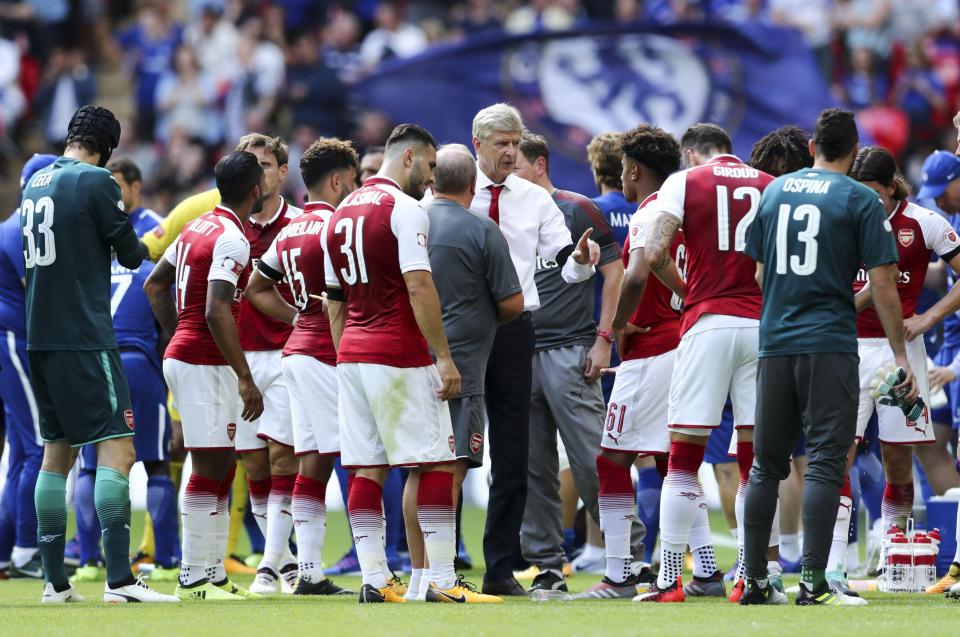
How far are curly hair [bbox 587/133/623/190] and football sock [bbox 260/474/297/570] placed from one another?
2.87 metres

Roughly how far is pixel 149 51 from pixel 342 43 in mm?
2946

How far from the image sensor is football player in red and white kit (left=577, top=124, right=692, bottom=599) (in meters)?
9.12

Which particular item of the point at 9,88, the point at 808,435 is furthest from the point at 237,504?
the point at 9,88

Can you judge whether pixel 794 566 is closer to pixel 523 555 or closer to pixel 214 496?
pixel 523 555

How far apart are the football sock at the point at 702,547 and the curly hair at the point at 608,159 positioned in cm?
253

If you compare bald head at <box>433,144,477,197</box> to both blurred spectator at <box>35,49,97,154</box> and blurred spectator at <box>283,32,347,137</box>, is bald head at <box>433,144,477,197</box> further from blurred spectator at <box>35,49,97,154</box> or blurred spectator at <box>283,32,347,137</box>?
blurred spectator at <box>35,49,97,154</box>

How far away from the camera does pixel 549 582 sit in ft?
30.7

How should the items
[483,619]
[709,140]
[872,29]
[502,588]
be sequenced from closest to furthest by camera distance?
[483,619]
[709,140]
[502,588]
[872,29]

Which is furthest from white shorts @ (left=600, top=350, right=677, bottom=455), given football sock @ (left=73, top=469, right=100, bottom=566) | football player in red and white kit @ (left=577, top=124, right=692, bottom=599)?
football sock @ (left=73, top=469, right=100, bottom=566)

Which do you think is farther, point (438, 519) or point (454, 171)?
point (454, 171)

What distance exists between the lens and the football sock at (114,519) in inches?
339

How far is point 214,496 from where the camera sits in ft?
30.5

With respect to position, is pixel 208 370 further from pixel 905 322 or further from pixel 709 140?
pixel 905 322

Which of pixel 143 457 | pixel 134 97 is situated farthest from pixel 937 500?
pixel 134 97
